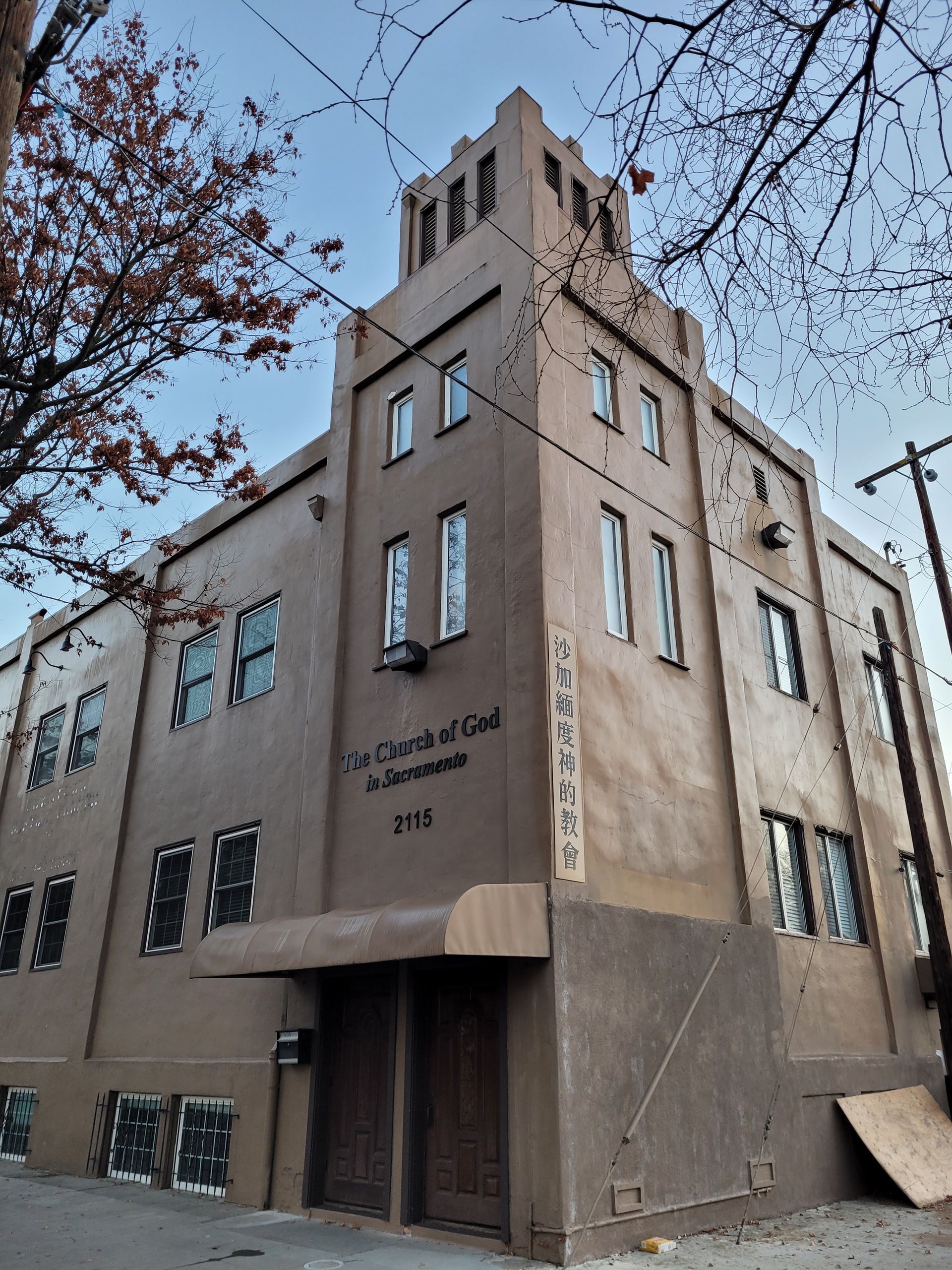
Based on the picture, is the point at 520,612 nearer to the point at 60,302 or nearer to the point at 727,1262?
the point at 60,302

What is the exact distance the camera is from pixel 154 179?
9633 millimetres

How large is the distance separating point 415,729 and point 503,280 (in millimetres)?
5883

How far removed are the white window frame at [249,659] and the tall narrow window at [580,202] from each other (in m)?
7.24

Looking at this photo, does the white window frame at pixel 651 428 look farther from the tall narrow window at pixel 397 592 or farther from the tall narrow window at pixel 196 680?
the tall narrow window at pixel 196 680

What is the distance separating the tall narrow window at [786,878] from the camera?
1322 cm

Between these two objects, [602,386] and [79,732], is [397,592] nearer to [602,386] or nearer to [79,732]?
[602,386]

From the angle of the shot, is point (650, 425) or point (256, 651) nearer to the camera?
point (650, 425)

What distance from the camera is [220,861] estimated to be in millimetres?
14195

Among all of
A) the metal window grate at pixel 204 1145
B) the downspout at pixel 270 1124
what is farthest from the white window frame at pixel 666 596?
the metal window grate at pixel 204 1145

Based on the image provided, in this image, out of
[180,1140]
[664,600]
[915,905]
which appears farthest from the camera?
[915,905]

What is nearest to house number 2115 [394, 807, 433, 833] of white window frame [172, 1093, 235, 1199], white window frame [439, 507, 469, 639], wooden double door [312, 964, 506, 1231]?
wooden double door [312, 964, 506, 1231]

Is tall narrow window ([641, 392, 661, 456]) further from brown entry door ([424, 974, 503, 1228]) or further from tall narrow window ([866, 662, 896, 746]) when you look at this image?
brown entry door ([424, 974, 503, 1228])

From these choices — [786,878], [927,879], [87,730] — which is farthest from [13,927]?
[927,879]

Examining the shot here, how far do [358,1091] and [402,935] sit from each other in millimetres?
2852
